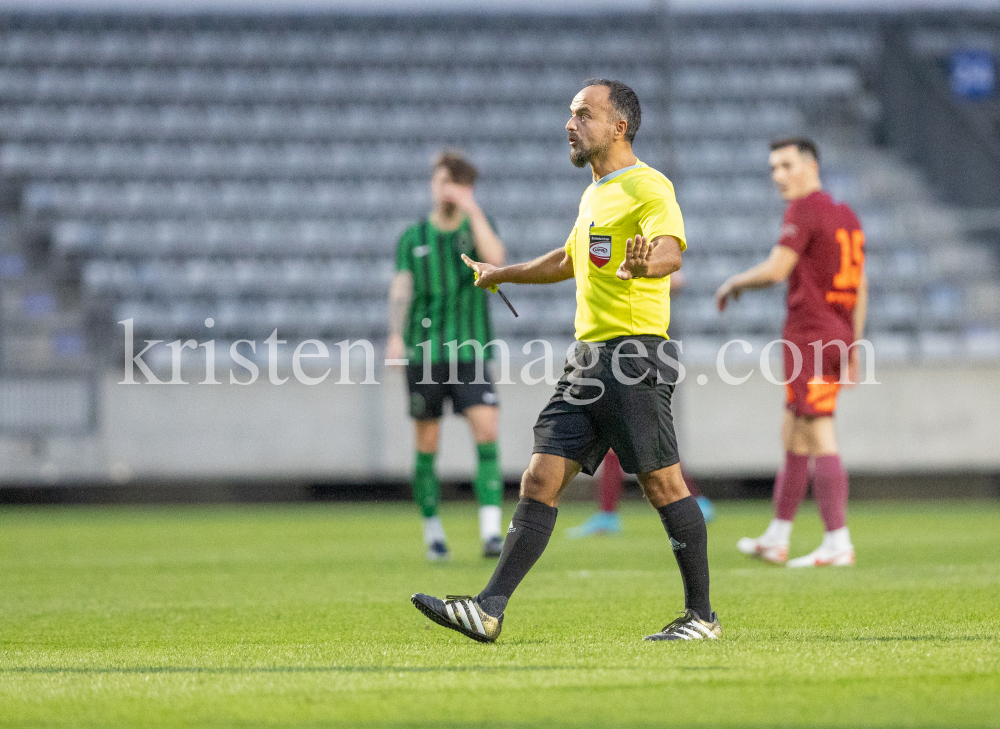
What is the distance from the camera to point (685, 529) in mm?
3777

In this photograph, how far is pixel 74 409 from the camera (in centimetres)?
1262

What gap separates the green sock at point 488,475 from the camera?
657cm

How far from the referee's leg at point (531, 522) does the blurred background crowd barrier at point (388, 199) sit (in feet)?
29.3

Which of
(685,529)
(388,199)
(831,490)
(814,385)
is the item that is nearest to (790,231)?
(814,385)

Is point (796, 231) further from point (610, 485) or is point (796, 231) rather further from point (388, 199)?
point (388, 199)

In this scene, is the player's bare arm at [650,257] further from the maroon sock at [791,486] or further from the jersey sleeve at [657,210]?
the maroon sock at [791,486]

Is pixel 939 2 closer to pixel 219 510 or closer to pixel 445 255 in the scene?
pixel 219 510

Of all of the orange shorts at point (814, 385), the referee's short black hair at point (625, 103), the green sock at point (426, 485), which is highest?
the referee's short black hair at point (625, 103)

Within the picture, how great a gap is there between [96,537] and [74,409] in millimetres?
3892

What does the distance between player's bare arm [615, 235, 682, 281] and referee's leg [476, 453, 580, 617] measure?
633 mm

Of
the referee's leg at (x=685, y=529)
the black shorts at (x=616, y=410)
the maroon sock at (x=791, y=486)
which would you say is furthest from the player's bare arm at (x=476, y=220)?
the referee's leg at (x=685, y=529)

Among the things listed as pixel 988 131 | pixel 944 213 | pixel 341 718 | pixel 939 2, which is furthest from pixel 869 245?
pixel 341 718

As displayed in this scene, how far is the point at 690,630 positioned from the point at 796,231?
2890mm

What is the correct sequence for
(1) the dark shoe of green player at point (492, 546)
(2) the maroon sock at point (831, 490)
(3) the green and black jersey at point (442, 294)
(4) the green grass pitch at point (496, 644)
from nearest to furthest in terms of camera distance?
(4) the green grass pitch at point (496, 644), (2) the maroon sock at point (831, 490), (1) the dark shoe of green player at point (492, 546), (3) the green and black jersey at point (442, 294)
